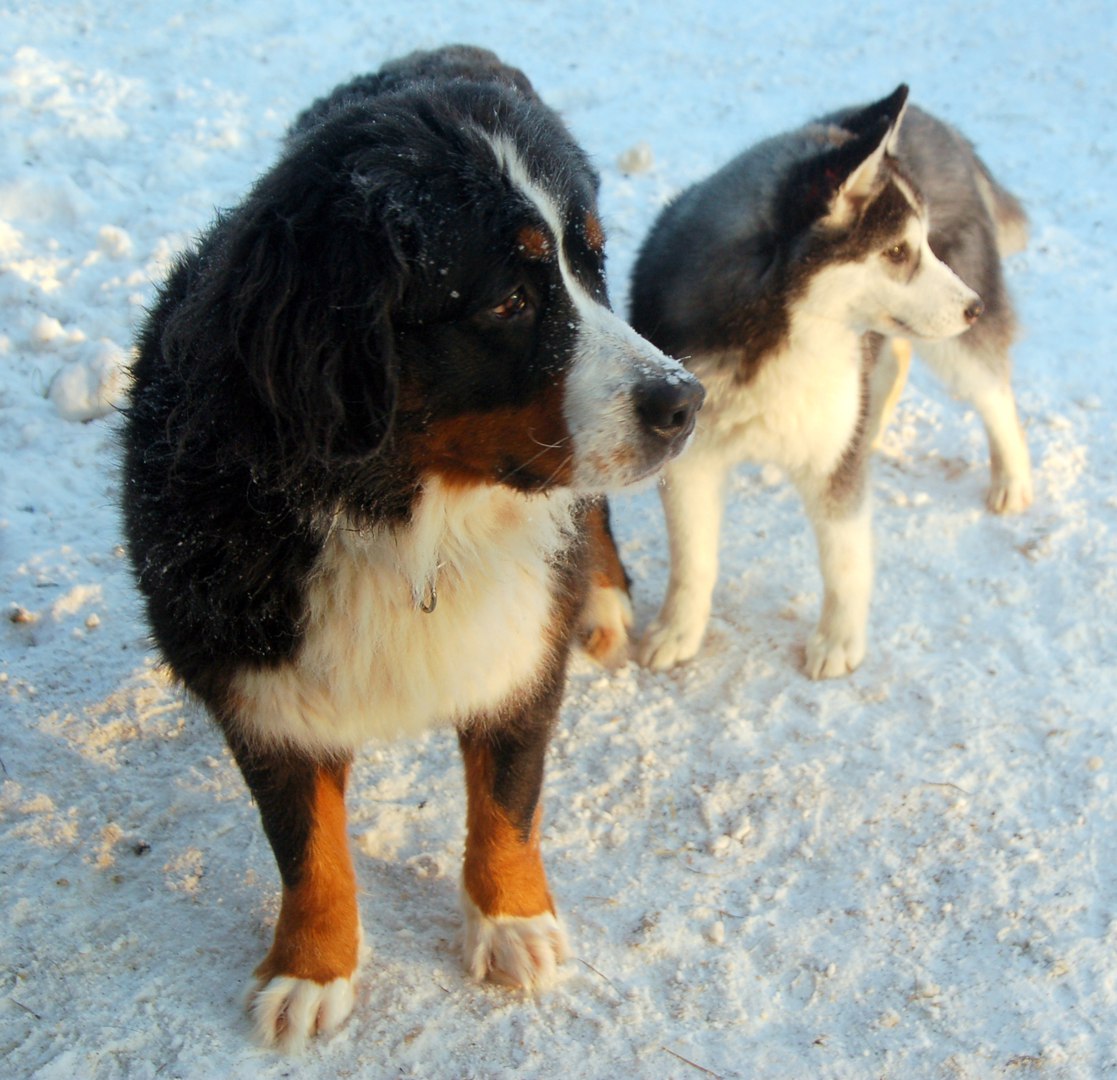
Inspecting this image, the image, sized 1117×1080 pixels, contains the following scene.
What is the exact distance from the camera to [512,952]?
8.64 ft

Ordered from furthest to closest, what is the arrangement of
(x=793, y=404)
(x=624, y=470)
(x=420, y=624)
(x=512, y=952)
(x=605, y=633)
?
(x=605, y=633)
(x=793, y=404)
(x=512, y=952)
(x=420, y=624)
(x=624, y=470)

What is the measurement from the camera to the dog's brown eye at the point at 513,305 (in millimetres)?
2057

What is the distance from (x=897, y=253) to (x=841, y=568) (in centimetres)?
103

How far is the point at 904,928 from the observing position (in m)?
2.85

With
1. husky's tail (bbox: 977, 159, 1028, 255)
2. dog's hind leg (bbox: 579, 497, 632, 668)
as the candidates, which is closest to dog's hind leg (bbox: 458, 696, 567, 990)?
dog's hind leg (bbox: 579, 497, 632, 668)

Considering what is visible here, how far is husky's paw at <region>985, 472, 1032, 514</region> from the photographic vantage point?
441cm

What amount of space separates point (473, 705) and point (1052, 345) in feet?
13.1

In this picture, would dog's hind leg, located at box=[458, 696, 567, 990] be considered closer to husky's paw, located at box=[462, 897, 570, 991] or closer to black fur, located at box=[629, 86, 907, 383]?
husky's paw, located at box=[462, 897, 570, 991]

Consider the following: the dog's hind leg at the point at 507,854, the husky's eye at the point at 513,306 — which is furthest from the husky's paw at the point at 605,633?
the husky's eye at the point at 513,306

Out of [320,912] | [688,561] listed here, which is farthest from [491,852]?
[688,561]

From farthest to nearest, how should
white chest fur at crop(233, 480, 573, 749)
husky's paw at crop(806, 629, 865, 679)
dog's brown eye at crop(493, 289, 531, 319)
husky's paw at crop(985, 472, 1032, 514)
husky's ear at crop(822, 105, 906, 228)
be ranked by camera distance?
husky's paw at crop(985, 472, 1032, 514)
husky's paw at crop(806, 629, 865, 679)
husky's ear at crop(822, 105, 906, 228)
white chest fur at crop(233, 480, 573, 749)
dog's brown eye at crop(493, 289, 531, 319)

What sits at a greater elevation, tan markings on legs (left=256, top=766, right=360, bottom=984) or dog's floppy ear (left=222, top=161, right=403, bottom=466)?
dog's floppy ear (left=222, top=161, right=403, bottom=466)

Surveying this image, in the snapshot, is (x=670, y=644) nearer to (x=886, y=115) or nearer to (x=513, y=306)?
(x=886, y=115)

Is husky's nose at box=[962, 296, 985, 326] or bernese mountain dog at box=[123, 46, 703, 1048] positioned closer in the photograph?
bernese mountain dog at box=[123, 46, 703, 1048]
